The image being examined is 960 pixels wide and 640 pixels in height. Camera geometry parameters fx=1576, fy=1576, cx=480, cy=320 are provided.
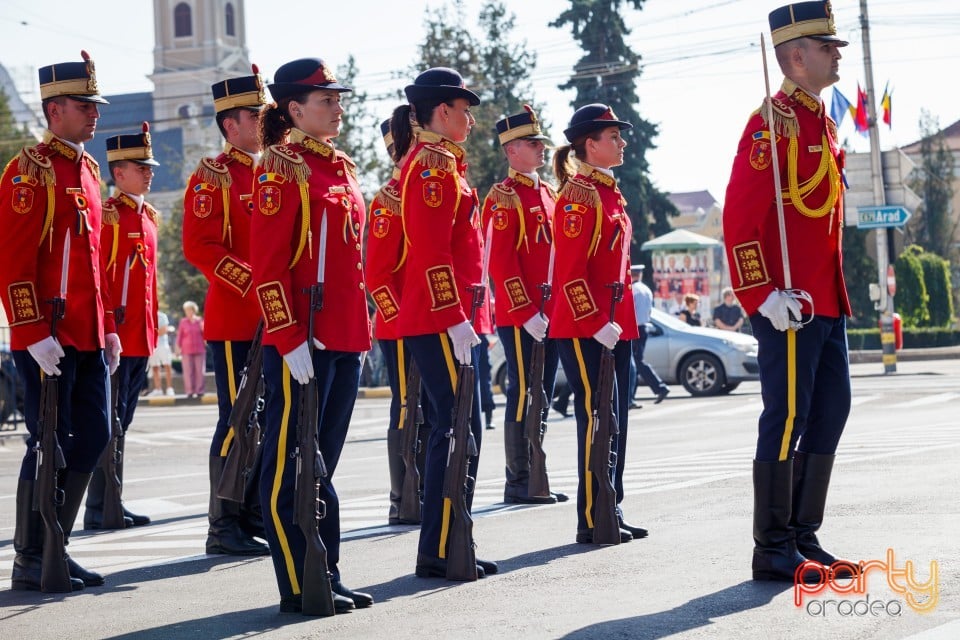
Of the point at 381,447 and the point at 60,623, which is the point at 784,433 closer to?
the point at 60,623

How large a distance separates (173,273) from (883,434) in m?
40.4

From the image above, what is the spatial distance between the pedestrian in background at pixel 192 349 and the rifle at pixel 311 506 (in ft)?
70.9

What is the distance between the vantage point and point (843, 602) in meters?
5.72

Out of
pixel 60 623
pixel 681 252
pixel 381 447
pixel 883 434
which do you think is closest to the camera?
pixel 60 623

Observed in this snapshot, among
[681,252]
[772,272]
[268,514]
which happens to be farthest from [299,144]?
[681,252]

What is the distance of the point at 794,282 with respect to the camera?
6465 millimetres

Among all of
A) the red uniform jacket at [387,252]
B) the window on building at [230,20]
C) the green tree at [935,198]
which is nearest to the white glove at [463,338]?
the red uniform jacket at [387,252]

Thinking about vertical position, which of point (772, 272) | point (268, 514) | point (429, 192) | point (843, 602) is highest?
point (429, 192)

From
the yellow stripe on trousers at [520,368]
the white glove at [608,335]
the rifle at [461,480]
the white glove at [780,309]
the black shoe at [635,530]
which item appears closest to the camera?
the white glove at [780,309]

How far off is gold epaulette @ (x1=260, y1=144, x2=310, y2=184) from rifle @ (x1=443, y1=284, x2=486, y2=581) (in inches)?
45.9

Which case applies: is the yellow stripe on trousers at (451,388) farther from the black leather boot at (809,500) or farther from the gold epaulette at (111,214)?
the gold epaulette at (111,214)

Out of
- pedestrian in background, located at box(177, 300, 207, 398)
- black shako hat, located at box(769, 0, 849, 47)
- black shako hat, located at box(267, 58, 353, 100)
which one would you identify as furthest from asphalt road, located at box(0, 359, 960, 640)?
pedestrian in background, located at box(177, 300, 207, 398)

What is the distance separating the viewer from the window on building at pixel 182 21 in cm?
11050

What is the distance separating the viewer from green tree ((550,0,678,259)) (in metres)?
48.6
